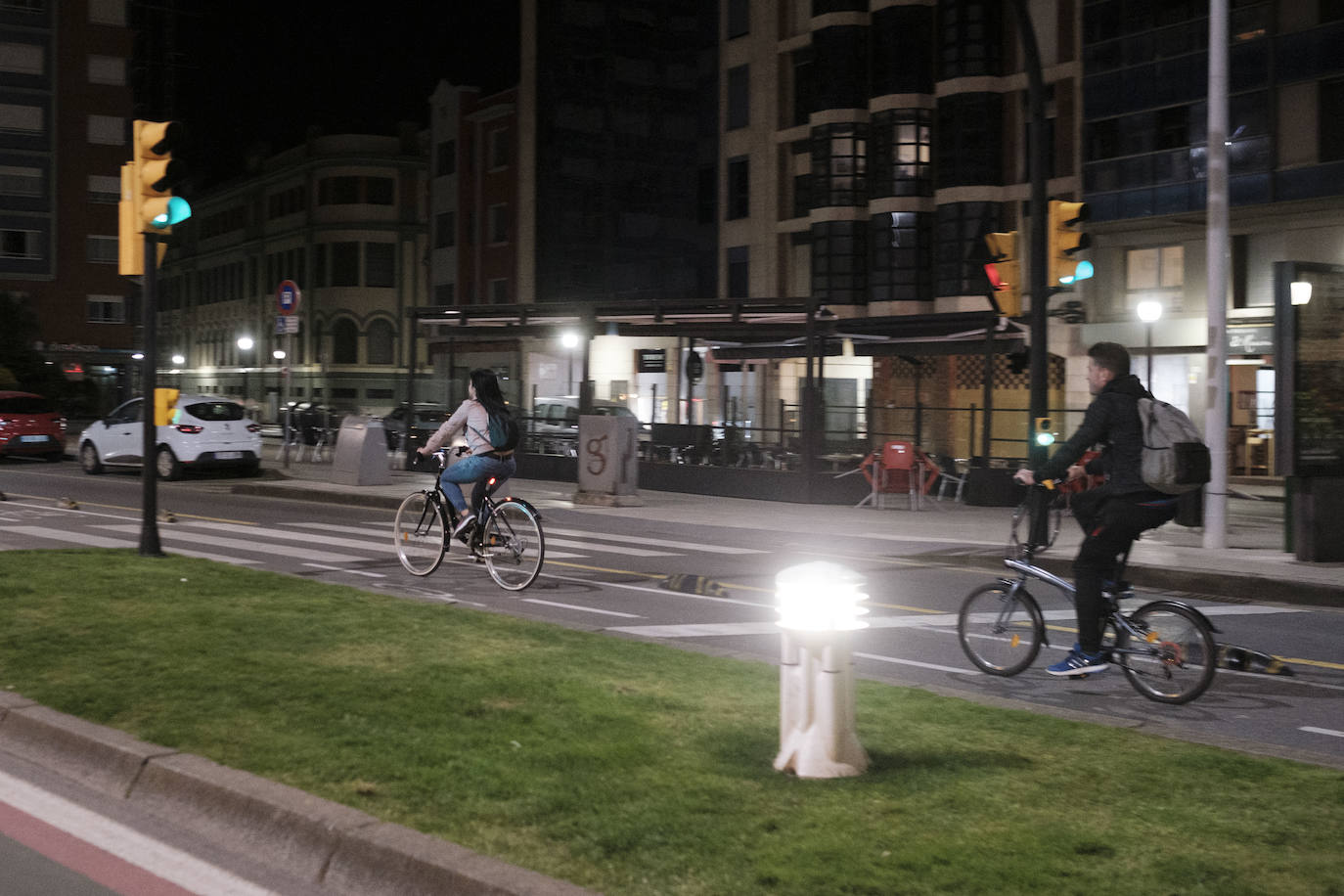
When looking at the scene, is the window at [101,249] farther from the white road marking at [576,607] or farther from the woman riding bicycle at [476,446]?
the white road marking at [576,607]

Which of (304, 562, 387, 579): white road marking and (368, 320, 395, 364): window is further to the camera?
(368, 320, 395, 364): window

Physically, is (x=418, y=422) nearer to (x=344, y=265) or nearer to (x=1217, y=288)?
(x=1217, y=288)

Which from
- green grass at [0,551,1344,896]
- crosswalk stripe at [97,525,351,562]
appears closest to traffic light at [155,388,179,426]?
crosswalk stripe at [97,525,351,562]

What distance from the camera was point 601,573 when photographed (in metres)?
13.8

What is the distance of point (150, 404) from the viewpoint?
40.8ft

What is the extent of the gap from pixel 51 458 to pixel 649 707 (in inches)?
1205

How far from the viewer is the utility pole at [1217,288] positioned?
1627cm

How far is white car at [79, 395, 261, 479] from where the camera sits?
26984 mm

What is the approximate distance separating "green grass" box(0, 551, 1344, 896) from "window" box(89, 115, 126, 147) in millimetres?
76044

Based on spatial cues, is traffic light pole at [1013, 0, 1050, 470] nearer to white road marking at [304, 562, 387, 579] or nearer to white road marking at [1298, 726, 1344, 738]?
white road marking at [304, 562, 387, 579]

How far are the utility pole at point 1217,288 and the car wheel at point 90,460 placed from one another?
2071 cm

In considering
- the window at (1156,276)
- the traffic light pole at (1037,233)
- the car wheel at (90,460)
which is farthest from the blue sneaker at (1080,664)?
the window at (1156,276)

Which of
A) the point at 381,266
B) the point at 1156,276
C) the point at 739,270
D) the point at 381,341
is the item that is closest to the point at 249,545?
the point at 1156,276

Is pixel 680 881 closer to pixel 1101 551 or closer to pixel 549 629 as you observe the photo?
pixel 1101 551
